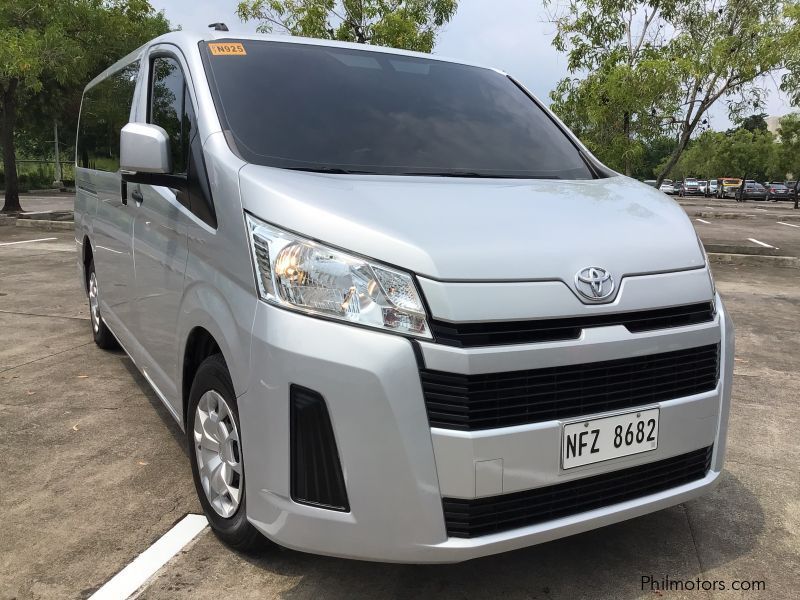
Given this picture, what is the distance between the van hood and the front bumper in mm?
177

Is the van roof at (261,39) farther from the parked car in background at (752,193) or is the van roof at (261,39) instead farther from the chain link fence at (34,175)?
the parked car in background at (752,193)

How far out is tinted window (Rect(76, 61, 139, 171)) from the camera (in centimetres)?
400

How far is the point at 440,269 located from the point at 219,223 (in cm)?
81

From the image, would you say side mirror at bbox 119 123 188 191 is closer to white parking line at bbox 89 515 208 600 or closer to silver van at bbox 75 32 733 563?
silver van at bbox 75 32 733 563

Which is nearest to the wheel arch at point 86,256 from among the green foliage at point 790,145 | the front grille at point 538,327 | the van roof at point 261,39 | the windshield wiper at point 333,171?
the van roof at point 261,39

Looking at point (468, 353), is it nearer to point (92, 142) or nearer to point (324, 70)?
point (324, 70)

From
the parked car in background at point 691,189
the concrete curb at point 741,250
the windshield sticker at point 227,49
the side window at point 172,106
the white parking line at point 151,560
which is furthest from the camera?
the parked car in background at point 691,189

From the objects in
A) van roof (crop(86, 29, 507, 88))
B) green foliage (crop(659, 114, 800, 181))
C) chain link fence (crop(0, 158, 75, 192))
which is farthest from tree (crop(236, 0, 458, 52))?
green foliage (crop(659, 114, 800, 181))

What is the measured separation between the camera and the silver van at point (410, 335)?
6.50 ft

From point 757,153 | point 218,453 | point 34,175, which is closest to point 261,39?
point 218,453

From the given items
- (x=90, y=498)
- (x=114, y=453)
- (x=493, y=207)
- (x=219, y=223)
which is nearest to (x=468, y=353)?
(x=493, y=207)

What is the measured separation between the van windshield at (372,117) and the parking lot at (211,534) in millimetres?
1403

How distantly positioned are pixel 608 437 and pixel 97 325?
4.25m

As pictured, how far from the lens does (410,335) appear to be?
1977 mm
